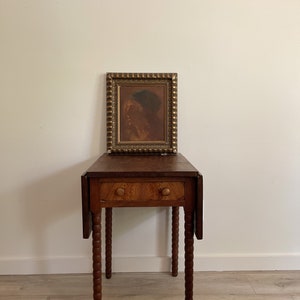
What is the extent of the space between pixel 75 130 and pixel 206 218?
38.7 inches

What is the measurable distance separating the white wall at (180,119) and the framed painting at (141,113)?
0.22 ft

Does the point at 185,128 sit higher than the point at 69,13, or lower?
lower

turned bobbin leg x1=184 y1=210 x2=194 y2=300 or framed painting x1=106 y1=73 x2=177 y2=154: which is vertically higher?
framed painting x1=106 y1=73 x2=177 y2=154

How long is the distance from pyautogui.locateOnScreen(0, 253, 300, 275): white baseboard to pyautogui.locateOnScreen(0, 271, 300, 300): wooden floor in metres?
0.04

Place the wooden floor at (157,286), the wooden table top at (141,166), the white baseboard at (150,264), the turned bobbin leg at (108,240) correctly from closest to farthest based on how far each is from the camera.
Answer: the wooden table top at (141,166), the wooden floor at (157,286), the turned bobbin leg at (108,240), the white baseboard at (150,264)

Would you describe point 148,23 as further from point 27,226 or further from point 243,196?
point 27,226

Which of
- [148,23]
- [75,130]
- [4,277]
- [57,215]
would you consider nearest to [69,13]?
[148,23]

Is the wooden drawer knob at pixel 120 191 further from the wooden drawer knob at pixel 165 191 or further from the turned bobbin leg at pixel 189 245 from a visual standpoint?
the turned bobbin leg at pixel 189 245

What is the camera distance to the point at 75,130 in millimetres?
1742

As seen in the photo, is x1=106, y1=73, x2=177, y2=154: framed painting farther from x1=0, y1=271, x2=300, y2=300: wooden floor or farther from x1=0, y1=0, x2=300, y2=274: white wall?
x1=0, y1=271, x2=300, y2=300: wooden floor

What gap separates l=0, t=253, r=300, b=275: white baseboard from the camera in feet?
5.89

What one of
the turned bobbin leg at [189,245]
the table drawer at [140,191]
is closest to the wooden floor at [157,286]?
the turned bobbin leg at [189,245]

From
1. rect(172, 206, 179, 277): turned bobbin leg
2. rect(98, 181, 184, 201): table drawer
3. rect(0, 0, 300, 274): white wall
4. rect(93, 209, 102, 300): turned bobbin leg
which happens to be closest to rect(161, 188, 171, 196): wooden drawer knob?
rect(98, 181, 184, 201): table drawer

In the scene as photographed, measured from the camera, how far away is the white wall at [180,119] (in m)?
1.69
